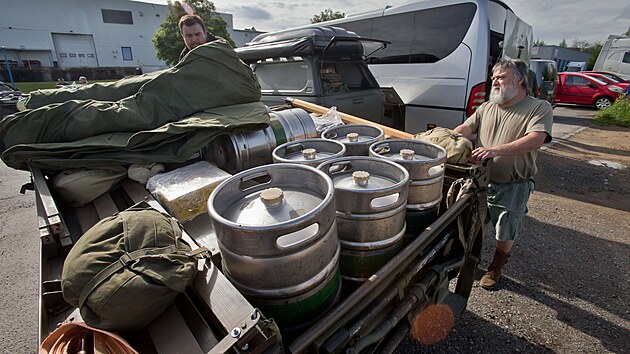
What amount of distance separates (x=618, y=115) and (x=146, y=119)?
49.6 ft

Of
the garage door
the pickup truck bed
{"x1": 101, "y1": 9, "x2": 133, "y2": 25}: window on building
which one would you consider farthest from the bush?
{"x1": 101, "y1": 9, "x2": 133, "y2": 25}: window on building

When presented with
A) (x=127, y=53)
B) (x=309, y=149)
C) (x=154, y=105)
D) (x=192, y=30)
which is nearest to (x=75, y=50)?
(x=127, y=53)

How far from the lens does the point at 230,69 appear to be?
2.17 meters

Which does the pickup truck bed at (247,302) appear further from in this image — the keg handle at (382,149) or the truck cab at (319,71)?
the truck cab at (319,71)

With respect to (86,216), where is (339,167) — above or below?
above

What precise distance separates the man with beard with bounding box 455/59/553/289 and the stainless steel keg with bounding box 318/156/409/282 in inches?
45.3

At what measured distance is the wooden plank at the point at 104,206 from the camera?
62.0 inches

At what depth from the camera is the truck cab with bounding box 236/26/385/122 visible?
12.7 feet

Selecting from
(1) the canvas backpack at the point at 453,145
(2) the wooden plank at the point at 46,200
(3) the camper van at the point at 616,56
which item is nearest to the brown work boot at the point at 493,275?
(1) the canvas backpack at the point at 453,145

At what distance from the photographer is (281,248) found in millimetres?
956

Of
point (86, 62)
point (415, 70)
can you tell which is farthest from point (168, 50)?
point (415, 70)

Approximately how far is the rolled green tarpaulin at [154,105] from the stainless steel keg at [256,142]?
0.99 feet

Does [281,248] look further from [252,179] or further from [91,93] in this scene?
[91,93]

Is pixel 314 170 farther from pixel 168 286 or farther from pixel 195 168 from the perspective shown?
pixel 195 168
